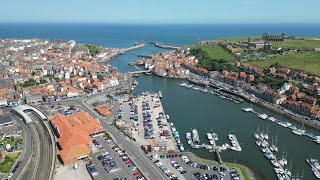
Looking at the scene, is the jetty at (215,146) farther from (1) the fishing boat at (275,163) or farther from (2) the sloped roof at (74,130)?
(2) the sloped roof at (74,130)

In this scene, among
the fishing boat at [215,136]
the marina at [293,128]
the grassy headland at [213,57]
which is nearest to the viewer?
the fishing boat at [215,136]

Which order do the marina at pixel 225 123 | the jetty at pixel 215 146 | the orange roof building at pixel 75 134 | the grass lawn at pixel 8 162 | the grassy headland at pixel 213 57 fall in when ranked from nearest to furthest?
the grass lawn at pixel 8 162 → the orange roof building at pixel 75 134 → the marina at pixel 225 123 → the jetty at pixel 215 146 → the grassy headland at pixel 213 57

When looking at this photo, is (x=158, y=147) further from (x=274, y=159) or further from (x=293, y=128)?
(x=293, y=128)

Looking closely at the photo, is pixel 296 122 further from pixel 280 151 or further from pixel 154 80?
pixel 154 80

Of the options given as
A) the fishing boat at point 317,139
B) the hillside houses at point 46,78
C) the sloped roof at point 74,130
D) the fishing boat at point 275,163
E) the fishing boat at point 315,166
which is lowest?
the fishing boat at point 315,166

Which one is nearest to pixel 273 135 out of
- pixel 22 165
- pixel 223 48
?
pixel 22 165

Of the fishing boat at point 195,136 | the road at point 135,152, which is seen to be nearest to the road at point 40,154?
the road at point 135,152

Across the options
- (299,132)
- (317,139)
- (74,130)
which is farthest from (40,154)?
(317,139)

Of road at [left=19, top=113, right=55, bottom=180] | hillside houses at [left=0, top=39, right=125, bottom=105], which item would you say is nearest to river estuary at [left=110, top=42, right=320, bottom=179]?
hillside houses at [left=0, top=39, right=125, bottom=105]
